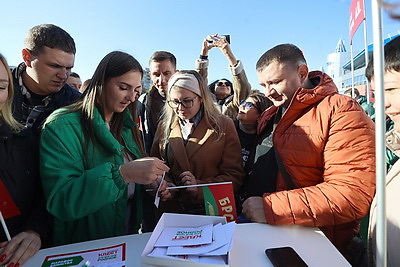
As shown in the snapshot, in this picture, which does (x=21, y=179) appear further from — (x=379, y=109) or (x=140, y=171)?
(x=379, y=109)

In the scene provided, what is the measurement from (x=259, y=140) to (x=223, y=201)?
630mm

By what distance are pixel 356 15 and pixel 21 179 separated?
19.2 ft

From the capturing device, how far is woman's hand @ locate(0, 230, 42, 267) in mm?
1015

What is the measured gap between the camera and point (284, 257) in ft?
3.10

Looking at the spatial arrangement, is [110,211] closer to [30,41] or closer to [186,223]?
[186,223]

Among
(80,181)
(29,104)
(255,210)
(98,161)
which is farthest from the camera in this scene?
(29,104)

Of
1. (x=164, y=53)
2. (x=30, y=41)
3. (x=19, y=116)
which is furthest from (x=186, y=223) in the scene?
(x=164, y=53)


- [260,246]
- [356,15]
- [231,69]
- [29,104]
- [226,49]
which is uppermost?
[356,15]

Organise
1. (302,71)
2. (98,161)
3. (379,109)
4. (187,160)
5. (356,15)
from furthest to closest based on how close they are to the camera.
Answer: (356,15) → (187,160) → (302,71) → (98,161) → (379,109)

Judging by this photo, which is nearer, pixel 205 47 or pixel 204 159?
pixel 204 159

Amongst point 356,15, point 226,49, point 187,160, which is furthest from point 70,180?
point 356,15

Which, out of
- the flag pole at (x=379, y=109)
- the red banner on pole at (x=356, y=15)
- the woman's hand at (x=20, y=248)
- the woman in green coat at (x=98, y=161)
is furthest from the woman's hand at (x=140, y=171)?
the red banner on pole at (x=356, y=15)

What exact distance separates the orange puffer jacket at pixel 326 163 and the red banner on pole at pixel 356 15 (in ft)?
13.7

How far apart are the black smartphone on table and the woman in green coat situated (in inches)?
23.5
